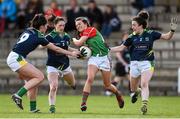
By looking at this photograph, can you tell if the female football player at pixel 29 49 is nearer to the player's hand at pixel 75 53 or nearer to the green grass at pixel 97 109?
the player's hand at pixel 75 53

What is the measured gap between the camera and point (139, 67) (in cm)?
2164

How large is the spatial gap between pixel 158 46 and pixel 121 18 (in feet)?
8.36

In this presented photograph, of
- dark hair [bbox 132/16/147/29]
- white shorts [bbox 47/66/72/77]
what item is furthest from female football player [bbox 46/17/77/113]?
dark hair [bbox 132/16/147/29]

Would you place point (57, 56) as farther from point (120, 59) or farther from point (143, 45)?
point (120, 59)

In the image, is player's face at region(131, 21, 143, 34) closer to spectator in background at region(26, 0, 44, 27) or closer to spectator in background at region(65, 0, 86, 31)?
spectator in background at region(65, 0, 86, 31)

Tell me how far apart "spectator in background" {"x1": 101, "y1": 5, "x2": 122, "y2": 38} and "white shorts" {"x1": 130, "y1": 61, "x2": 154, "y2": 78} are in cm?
1257

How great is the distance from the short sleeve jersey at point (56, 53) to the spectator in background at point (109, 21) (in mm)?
12727

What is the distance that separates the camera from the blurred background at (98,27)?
33094 millimetres

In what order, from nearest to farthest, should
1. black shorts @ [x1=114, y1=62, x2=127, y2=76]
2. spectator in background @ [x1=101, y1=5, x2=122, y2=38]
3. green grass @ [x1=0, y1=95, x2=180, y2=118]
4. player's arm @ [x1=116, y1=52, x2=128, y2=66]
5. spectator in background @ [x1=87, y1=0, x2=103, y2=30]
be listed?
green grass @ [x1=0, y1=95, x2=180, y2=118]
player's arm @ [x1=116, y1=52, x2=128, y2=66]
black shorts @ [x1=114, y1=62, x2=127, y2=76]
spectator in background @ [x1=87, y1=0, x2=103, y2=30]
spectator in background @ [x1=101, y1=5, x2=122, y2=38]

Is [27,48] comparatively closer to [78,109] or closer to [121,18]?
[78,109]

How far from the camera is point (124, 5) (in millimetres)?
36812

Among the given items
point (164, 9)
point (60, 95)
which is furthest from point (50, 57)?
point (164, 9)

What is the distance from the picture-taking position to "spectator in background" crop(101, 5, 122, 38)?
113 ft

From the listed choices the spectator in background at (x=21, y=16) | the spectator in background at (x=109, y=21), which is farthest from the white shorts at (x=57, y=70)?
the spectator in background at (x=21, y=16)
